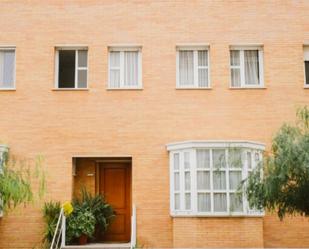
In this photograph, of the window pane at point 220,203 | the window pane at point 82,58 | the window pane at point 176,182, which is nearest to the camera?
the window pane at point 220,203

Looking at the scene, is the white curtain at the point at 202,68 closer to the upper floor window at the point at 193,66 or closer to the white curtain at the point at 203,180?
the upper floor window at the point at 193,66

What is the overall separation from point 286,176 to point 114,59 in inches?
333

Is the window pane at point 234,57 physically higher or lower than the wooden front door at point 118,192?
higher

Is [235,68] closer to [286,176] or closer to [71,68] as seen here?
[71,68]

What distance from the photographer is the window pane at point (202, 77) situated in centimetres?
1758

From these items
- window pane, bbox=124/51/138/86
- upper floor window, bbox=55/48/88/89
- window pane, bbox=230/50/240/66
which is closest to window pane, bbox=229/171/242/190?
window pane, bbox=230/50/240/66

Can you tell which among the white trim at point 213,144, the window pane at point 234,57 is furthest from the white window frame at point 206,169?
the window pane at point 234,57

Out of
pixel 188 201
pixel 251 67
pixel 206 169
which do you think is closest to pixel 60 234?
pixel 188 201

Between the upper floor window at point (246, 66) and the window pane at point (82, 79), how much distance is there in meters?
4.70

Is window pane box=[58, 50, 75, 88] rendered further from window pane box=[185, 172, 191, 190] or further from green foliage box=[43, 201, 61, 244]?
window pane box=[185, 172, 191, 190]

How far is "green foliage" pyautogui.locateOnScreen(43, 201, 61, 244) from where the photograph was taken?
51.9 ft

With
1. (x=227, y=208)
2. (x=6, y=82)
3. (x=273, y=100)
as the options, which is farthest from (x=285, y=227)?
(x=6, y=82)

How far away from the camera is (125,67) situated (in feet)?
58.0

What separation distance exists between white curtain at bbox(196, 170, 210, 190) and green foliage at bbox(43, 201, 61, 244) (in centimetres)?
417
